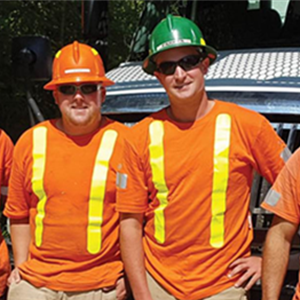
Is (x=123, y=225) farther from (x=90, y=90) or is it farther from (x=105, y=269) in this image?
(x=90, y=90)

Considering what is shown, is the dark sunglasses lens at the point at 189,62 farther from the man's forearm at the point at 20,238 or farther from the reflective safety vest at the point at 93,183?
the man's forearm at the point at 20,238

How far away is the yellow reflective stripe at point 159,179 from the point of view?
278 cm

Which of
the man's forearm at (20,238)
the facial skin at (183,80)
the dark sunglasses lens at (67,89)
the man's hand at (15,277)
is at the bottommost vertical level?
the man's hand at (15,277)

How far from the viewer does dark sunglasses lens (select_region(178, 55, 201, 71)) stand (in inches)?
111

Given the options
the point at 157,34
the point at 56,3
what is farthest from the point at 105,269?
the point at 56,3

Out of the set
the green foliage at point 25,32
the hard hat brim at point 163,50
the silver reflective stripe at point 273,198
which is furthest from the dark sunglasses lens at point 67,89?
the green foliage at point 25,32

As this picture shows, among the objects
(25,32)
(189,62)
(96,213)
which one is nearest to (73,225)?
(96,213)

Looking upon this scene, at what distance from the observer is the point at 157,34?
Result: 292 cm

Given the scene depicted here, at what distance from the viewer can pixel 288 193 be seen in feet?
8.22

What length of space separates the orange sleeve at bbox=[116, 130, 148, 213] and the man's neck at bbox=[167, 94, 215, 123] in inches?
9.0

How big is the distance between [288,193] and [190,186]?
0.45m

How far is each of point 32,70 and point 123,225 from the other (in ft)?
6.41

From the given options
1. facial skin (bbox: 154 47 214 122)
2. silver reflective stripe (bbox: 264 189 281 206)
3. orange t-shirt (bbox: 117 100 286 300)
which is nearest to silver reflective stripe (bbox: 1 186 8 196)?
orange t-shirt (bbox: 117 100 286 300)

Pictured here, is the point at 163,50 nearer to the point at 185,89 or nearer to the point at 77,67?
the point at 185,89
